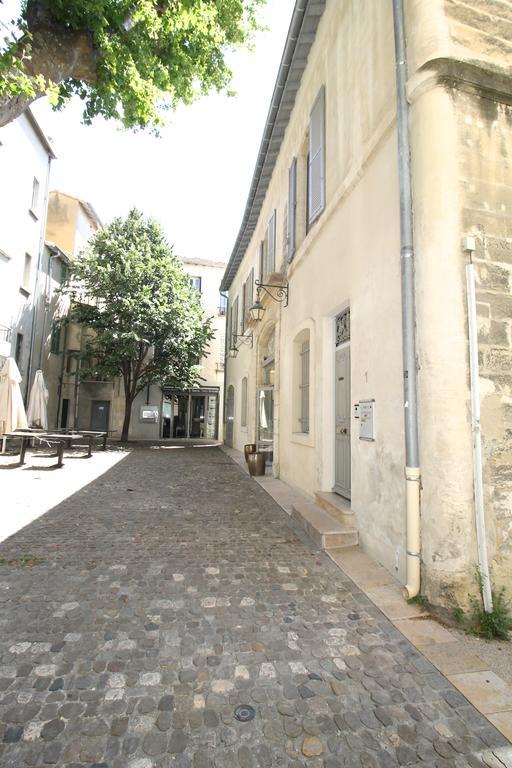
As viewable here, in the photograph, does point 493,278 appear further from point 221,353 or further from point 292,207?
point 221,353

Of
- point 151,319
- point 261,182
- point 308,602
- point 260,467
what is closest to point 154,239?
point 151,319

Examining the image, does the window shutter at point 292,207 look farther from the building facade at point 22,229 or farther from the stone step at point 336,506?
the building facade at point 22,229

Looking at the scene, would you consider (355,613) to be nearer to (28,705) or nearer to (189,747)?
(189,747)

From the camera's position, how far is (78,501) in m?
6.13

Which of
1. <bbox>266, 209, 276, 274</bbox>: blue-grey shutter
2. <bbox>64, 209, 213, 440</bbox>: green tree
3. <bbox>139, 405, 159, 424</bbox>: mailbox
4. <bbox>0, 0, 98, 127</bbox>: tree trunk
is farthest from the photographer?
<bbox>139, 405, 159, 424</bbox>: mailbox

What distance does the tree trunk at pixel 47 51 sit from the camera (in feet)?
18.6

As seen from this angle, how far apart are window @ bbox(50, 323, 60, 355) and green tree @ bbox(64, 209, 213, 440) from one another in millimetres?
1619

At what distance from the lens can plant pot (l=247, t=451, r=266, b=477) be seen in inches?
357

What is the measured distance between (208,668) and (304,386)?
5551 millimetres

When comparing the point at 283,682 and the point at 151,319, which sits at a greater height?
the point at 151,319

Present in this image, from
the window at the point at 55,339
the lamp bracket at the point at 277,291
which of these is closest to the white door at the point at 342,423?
the lamp bracket at the point at 277,291

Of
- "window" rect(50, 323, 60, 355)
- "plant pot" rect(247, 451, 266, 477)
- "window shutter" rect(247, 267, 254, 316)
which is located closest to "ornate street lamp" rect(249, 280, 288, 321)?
"window shutter" rect(247, 267, 254, 316)

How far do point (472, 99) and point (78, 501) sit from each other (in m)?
6.76

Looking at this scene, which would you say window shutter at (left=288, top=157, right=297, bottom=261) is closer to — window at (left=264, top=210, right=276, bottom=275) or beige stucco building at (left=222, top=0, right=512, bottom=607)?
beige stucco building at (left=222, top=0, right=512, bottom=607)
